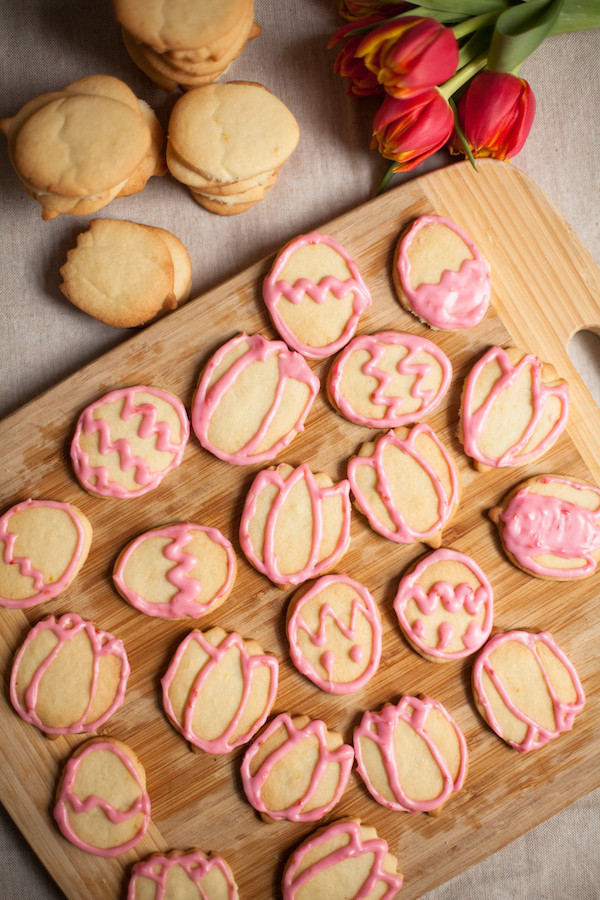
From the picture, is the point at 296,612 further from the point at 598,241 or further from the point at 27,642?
the point at 598,241

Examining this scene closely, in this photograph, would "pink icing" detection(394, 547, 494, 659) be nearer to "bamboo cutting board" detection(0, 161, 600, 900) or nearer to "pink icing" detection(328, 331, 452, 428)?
"bamboo cutting board" detection(0, 161, 600, 900)

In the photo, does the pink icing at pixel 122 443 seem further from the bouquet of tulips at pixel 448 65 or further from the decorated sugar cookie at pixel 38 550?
the bouquet of tulips at pixel 448 65

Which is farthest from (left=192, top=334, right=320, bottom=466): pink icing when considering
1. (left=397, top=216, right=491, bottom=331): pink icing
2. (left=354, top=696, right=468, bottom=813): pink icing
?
(left=354, top=696, right=468, bottom=813): pink icing

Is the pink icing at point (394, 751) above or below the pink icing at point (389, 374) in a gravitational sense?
below

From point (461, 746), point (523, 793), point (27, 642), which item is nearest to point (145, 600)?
point (27, 642)

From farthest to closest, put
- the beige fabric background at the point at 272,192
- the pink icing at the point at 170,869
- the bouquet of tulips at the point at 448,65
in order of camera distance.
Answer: the beige fabric background at the point at 272,192 → the pink icing at the point at 170,869 → the bouquet of tulips at the point at 448,65

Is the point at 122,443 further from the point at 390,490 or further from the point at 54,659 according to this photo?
the point at 390,490

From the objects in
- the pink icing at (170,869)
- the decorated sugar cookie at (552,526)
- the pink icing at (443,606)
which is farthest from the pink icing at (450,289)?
the pink icing at (170,869)
